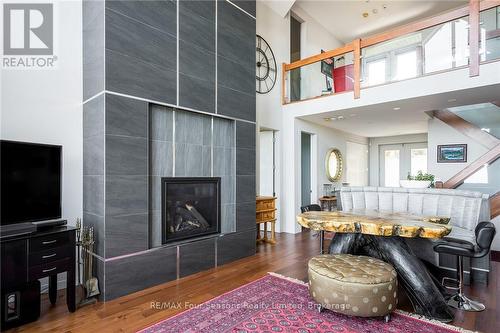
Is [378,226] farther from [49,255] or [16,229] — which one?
[16,229]

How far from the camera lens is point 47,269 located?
2.29 m

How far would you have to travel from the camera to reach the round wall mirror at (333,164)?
23.2 feet

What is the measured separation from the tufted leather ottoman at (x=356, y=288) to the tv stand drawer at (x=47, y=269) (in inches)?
88.0

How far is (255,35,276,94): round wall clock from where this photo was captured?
5.40 m

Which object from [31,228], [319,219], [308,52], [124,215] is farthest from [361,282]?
[308,52]

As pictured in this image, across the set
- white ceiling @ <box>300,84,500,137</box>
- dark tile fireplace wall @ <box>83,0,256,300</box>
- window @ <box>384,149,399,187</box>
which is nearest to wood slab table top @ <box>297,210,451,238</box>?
dark tile fireplace wall @ <box>83,0,256,300</box>

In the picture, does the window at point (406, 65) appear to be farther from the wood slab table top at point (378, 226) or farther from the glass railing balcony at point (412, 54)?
the wood slab table top at point (378, 226)

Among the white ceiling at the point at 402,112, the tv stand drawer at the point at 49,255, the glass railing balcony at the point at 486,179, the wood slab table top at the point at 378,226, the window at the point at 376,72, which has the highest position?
the window at the point at 376,72

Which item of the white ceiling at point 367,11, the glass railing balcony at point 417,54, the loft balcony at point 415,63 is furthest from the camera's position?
the white ceiling at point 367,11

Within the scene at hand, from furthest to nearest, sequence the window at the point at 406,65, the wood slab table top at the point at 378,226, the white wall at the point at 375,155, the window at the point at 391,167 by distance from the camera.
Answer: the white wall at the point at 375,155
the window at the point at 391,167
the window at the point at 406,65
the wood slab table top at the point at 378,226

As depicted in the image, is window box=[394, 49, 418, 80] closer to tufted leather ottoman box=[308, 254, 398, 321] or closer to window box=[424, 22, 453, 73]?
window box=[424, 22, 453, 73]

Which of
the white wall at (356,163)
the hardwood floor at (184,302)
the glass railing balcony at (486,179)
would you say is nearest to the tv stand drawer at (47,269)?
the hardwood floor at (184,302)

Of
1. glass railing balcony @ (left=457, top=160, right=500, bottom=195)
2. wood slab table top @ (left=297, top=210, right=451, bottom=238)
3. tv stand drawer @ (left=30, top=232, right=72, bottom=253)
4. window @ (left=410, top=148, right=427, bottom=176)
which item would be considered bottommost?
tv stand drawer @ (left=30, top=232, right=72, bottom=253)

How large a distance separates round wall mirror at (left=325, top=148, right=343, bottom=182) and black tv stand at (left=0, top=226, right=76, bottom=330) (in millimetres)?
5904
